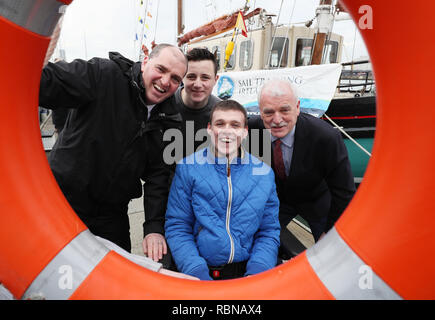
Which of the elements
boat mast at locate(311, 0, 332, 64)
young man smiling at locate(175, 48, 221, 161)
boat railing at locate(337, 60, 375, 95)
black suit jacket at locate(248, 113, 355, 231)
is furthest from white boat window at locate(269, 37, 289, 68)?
black suit jacket at locate(248, 113, 355, 231)

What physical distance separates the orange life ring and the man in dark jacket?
45 centimetres

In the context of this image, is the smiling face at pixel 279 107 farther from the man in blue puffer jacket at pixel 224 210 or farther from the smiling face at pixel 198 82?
the smiling face at pixel 198 82

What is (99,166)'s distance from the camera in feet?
4.60

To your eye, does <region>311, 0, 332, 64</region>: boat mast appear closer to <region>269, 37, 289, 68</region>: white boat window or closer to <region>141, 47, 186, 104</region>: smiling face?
<region>269, 37, 289, 68</region>: white boat window

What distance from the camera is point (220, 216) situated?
135cm

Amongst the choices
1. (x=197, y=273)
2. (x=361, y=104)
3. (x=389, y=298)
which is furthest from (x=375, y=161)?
(x=361, y=104)

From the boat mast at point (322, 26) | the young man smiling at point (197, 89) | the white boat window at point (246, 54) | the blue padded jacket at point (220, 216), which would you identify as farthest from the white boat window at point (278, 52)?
the blue padded jacket at point (220, 216)

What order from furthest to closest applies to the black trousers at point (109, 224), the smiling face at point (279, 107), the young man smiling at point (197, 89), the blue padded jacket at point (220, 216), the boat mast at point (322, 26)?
1. the boat mast at point (322, 26)
2. the young man smiling at point (197, 89)
3. the smiling face at point (279, 107)
4. the black trousers at point (109, 224)
5. the blue padded jacket at point (220, 216)

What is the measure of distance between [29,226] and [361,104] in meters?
5.17

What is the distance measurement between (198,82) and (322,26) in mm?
3696

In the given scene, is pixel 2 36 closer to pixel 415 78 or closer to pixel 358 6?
pixel 358 6

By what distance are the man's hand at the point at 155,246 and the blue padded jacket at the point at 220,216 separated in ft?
0.19

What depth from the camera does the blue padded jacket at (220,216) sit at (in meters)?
1.28

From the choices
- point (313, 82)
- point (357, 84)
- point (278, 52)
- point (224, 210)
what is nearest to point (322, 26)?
point (357, 84)
